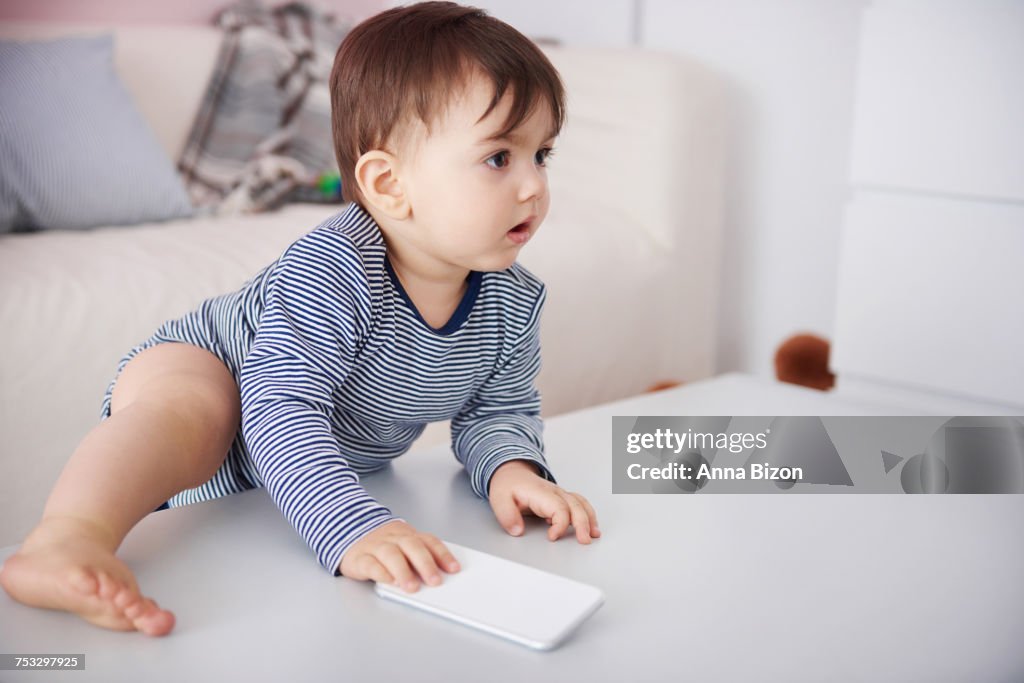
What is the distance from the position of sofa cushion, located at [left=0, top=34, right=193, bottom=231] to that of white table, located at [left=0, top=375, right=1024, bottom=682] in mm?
967

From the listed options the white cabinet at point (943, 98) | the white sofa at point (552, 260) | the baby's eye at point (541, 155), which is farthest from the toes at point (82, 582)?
the white cabinet at point (943, 98)

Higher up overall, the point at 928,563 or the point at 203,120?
the point at 203,120

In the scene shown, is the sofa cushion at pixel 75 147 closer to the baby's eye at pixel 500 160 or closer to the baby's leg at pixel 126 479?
the baby's leg at pixel 126 479

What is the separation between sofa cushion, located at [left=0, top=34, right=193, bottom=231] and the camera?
150 centimetres

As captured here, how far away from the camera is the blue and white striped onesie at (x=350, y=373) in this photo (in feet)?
2.19

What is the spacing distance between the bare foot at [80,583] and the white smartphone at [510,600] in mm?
138

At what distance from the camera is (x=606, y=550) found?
0.70 meters

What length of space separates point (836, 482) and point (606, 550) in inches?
10.3

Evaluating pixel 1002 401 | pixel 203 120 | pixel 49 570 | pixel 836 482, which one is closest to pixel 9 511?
pixel 49 570

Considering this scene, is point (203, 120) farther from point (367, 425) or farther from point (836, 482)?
point (836, 482)

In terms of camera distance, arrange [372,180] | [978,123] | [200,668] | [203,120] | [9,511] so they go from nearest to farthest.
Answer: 1. [200,668]
2. [372,180]
3. [9,511]
4. [978,123]
5. [203,120]

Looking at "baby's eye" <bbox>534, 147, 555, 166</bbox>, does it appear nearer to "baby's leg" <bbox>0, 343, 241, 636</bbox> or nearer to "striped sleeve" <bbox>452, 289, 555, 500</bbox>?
"striped sleeve" <bbox>452, 289, 555, 500</bbox>

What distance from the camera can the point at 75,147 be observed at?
1562 mm

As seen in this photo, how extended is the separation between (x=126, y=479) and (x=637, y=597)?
339mm
